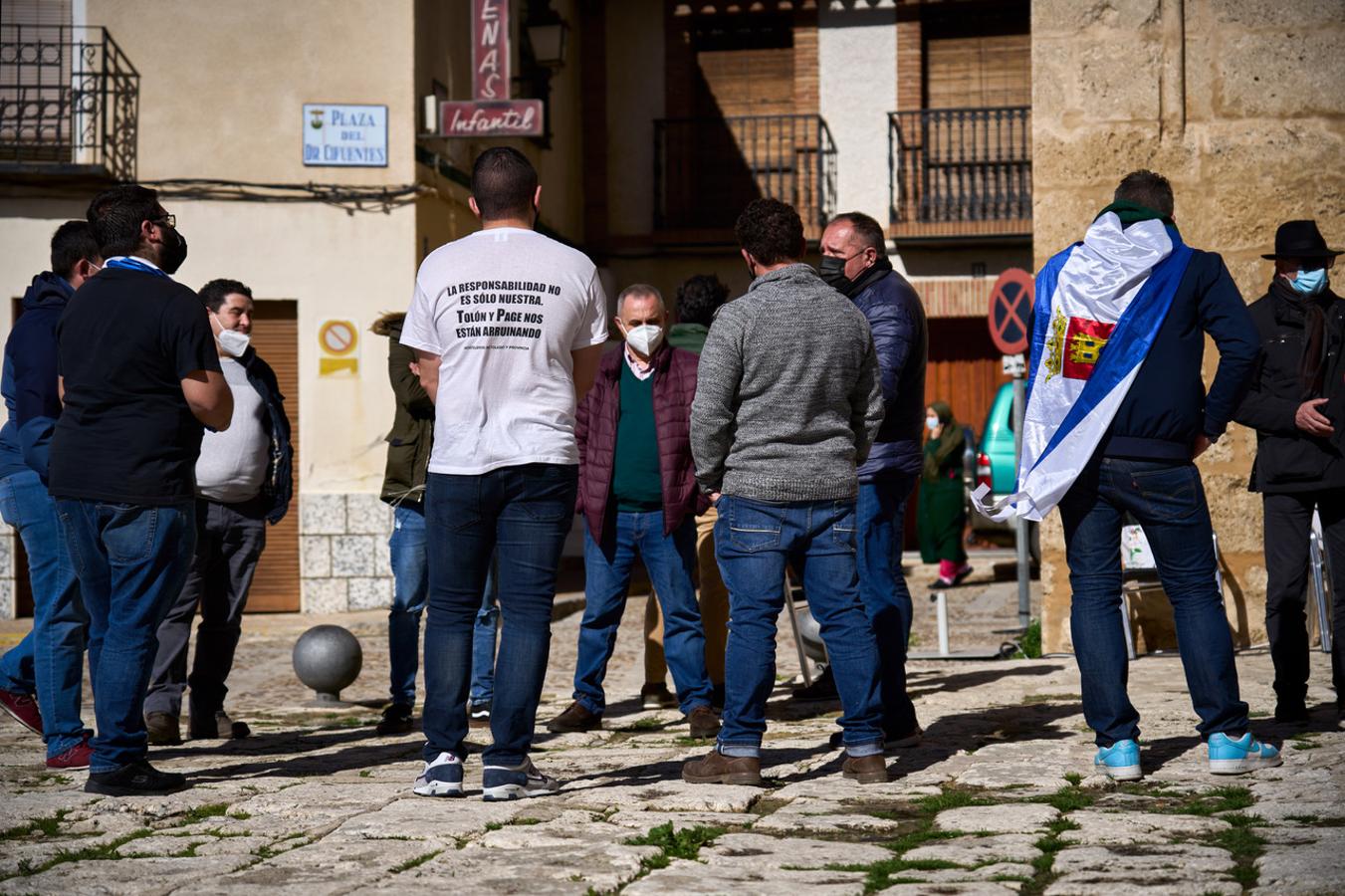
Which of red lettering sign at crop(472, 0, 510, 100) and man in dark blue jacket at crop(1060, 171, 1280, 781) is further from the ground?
red lettering sign at crop(472, 0, 510, 100)

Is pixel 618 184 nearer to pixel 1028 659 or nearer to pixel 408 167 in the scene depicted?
pixel 408 167

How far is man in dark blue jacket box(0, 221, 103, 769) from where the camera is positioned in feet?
20.5

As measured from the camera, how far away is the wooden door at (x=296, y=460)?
1485cm

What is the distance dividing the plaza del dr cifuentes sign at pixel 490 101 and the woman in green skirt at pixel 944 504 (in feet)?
17.0

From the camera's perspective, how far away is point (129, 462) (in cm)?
562

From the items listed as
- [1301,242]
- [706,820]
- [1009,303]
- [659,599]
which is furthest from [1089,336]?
[1009,303]

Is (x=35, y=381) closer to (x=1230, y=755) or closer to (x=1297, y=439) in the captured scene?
(x=1230, y=755)

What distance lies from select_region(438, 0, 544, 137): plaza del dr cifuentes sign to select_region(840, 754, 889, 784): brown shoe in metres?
9.41

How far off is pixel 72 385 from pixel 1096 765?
133 inches

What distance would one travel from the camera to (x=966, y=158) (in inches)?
858

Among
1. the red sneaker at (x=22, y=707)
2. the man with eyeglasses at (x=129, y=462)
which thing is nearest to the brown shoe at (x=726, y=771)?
the man with eyeglasses at (x=129, y=462)

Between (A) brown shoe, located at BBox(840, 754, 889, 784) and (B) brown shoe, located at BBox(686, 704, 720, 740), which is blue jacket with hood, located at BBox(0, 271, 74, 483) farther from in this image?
(A) brown shoe, located at BBox(840, 754, 889, 784)

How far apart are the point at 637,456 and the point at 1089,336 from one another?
88.1 inches

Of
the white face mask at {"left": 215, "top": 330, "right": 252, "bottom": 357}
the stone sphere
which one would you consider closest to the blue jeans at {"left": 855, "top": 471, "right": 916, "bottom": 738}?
the white face mask at {"left": 215, "top": 330, "right": 252, "bottom": 357}
